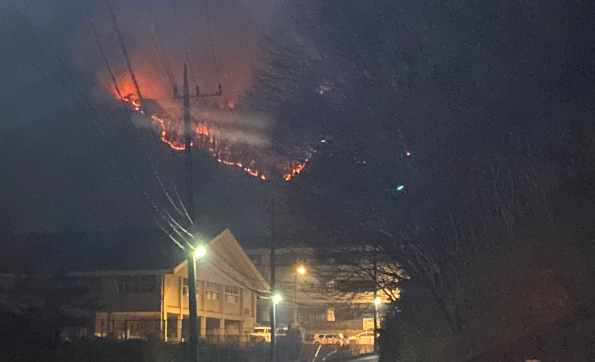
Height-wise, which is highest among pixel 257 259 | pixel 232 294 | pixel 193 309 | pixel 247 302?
pixel 257 259

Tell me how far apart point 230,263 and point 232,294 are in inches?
91.2

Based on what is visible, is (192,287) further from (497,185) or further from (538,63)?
(538,63)

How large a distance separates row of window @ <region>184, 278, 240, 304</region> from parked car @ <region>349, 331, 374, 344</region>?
9330mm

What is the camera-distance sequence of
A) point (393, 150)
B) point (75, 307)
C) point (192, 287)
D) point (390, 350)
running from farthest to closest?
point (75, 307) → point (192, 287) → point (390, 350) → point (393, 150)

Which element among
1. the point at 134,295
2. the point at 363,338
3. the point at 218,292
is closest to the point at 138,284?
the point at 134,295

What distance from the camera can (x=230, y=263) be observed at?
44.3 m

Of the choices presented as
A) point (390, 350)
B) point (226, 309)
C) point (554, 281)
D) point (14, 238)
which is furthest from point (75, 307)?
point (554, 281)

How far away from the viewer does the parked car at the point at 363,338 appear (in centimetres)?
5106

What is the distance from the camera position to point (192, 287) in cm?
2266

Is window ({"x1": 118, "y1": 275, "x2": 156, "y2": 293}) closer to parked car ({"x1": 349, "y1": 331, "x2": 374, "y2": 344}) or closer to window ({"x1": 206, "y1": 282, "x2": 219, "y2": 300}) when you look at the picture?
window ({"x1": 206, "y1": 282, "x2": 219, "y2": 300})

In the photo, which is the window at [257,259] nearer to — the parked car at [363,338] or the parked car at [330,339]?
the parked car at [330,339]

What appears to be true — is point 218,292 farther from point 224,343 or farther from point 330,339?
point 330,339

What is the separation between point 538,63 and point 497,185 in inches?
83.4

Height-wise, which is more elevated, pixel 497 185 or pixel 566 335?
pixel 497 185
